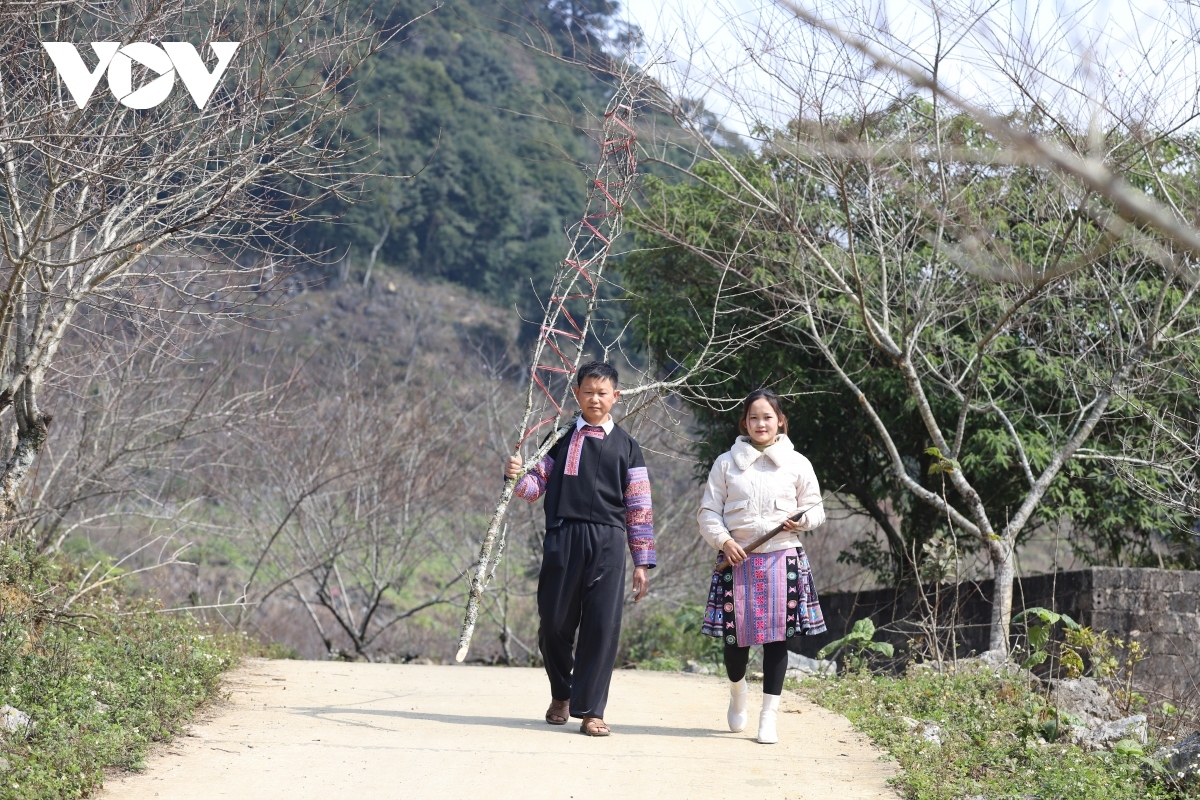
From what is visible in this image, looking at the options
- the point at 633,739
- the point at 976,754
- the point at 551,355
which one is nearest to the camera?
the point at 976,754

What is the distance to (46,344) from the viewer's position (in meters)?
6.02

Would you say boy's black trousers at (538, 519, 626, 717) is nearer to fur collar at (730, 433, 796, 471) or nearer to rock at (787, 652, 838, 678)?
fur collar at (730, 433, 796, 471)

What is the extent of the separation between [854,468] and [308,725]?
836cm

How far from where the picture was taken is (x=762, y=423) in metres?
5.19

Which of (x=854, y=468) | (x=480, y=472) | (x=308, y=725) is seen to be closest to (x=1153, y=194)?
(x=854, y=468)

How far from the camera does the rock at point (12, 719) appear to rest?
13.9ft

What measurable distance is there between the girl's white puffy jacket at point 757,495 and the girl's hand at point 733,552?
1.3 inches

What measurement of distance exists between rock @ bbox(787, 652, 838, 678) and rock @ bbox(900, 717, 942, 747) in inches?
74.5

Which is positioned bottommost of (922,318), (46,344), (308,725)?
(308,725)

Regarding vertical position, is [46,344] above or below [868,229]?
below

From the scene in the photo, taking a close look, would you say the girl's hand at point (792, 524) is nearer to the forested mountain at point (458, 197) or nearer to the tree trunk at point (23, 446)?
the tree trunk at point (23, 446)

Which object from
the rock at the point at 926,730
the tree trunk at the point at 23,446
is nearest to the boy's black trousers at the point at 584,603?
the rock at the point at 926,730

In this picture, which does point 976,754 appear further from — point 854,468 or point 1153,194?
point 854,468

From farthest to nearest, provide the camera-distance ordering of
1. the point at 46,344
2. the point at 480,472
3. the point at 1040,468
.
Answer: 1. the point at 480,472
2. the point at 1040,468
3. the point at 46,344
